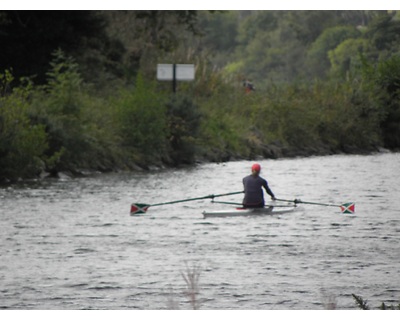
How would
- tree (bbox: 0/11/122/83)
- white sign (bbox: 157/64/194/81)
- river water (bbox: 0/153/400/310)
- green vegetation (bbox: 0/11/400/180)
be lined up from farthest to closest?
1. white sign (bbox: 157/64/194/81)
2. tree (bbox: 0/11/122/83)
3. green vegetation (bbox: 0/11/400/180)
4. river water (bbox: 0/153/400/310)

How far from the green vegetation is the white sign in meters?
1.02

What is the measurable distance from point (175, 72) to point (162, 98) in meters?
4.25

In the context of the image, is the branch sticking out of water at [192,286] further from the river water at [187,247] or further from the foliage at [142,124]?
the foliage at [142,124]

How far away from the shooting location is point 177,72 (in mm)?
53594

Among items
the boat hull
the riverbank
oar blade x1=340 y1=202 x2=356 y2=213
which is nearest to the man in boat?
the boat hull

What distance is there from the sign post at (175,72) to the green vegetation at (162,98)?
986mm

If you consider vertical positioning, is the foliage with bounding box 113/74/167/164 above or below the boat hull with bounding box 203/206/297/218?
above

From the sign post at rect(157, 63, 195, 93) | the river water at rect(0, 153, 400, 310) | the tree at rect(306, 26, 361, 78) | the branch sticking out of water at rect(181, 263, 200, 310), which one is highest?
the tree at rect(306, 26, 361, 78)

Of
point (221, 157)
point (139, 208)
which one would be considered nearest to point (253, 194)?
point (139, 208)

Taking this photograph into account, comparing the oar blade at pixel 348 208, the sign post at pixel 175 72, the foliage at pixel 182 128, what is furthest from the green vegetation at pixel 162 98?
the oar blade at pixel 348 208

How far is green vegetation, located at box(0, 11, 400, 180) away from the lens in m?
39.6

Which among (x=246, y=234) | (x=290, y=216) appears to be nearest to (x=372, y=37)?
(x=290, y=216)

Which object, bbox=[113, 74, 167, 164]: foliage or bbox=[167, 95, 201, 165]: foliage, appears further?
bbox=[167, 95, 201, 165]: foliage

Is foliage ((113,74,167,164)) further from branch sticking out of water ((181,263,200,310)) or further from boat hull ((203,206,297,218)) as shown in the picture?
branch sticking out of water ((181,263,200,310))
